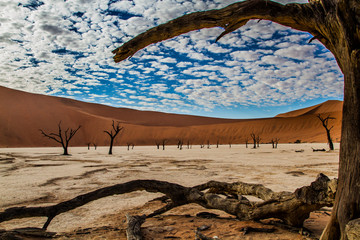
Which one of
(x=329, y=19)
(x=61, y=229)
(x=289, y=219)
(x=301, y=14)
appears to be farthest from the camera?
(x=61, y=229)

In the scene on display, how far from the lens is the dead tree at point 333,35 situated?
6.15 ft

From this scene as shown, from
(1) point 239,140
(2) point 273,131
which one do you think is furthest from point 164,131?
(2) point 273,131

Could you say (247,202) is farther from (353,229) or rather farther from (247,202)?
(353,229)

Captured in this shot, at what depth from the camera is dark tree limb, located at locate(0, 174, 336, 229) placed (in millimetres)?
2363

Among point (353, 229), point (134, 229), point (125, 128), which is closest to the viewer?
point (353, 229)

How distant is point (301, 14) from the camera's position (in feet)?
7.35

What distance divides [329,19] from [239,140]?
75072 millimetres

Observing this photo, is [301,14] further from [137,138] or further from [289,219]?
[137,138]

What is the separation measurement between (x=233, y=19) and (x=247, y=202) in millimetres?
2283

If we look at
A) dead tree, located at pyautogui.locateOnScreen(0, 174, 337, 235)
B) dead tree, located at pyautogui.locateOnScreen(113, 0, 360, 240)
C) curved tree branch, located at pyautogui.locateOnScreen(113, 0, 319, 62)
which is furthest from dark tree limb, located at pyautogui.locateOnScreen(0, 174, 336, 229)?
curved tree branch, located at pyautogui.locateOnScreen(113, 0, 319, 62)

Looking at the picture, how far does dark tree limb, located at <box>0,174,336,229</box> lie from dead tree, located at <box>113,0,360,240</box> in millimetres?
342

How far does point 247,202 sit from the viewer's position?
3.06 meters

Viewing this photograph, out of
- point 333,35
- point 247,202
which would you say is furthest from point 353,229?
point 333,35

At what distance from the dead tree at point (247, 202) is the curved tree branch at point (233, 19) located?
5.26ft
